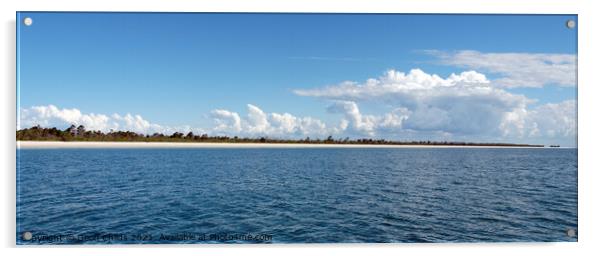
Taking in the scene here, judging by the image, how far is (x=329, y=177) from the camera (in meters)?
17.4

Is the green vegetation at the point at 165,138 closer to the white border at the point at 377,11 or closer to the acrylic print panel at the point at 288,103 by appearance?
the acrylic print panel at the point at 288,103

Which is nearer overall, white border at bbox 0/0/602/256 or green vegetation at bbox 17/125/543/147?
white border at bbox 0/0/602/256

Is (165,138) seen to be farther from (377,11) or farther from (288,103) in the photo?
(377,11)

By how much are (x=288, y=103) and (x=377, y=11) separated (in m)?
3.70

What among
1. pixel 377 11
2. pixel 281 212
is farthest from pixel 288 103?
pixel 377 11

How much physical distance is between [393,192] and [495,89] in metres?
5.02

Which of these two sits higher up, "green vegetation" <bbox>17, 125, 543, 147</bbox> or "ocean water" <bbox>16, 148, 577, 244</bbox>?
"green vegetation" <bbox>17, 125, 543, 147</bbox>

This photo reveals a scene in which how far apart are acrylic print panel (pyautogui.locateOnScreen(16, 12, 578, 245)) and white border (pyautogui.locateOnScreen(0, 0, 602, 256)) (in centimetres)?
19

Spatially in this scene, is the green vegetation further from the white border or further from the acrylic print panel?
the white border

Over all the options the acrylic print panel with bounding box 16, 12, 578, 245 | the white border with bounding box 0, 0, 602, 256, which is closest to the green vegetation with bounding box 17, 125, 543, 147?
the acrylic print panel with bounding box 16, 12, 578, 245

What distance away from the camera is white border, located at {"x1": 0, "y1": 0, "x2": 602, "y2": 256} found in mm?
8562

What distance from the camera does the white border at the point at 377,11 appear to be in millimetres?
8562

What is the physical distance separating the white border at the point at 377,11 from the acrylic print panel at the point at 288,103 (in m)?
0.19
